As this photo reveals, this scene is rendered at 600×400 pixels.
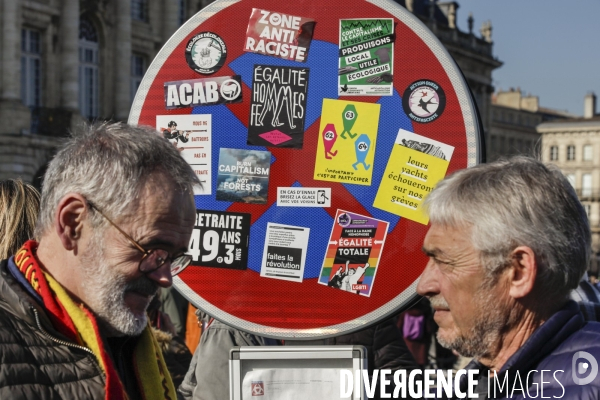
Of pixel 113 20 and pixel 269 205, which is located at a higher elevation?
pixel 113 20

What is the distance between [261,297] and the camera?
248 cm

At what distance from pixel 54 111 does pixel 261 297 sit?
2414 centimetres

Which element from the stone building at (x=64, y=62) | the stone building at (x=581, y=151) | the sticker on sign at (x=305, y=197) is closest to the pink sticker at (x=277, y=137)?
the sticker on sign at (x=305, y=197)

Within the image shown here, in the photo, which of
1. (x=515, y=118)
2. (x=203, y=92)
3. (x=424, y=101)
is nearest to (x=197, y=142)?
(x=203, y=92)

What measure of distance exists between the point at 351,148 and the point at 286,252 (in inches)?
11.5

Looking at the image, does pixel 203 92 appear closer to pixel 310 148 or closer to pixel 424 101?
pixel 310 148

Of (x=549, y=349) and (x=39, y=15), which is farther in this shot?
(x=39, y=15)

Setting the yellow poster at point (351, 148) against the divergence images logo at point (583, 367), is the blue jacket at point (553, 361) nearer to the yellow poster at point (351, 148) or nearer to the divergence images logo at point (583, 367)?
the divergence images logo at point (583, 367)

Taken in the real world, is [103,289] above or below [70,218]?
below

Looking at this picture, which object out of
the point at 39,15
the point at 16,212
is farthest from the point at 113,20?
the point at 16,212

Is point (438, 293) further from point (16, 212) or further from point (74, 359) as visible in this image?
point (16, 212)

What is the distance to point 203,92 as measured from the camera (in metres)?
2.57

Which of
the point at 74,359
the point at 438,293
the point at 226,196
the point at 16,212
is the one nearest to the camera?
the point at 74,359

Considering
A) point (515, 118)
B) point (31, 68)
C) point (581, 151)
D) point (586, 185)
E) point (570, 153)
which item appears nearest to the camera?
point (31, 68)
